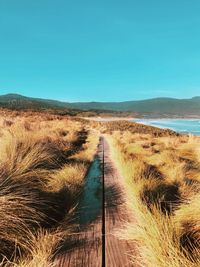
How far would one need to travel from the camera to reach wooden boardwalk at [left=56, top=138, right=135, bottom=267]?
2.52 meters

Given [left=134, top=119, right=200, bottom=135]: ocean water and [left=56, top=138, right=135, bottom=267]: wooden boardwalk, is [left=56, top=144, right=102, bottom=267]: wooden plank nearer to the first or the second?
[left=56, top=138, right=135, bottom=267]: wooden boardwalk

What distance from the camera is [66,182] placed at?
462 cm

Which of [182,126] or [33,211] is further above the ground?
[33,211]

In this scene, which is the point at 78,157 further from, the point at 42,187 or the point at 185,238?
the point at 185,238

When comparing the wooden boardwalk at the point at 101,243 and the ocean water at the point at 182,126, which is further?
the ocean water at the point at 182,126

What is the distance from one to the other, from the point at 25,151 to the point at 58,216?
2426 millimetres

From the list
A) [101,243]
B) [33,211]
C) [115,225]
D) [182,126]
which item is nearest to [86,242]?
[101,243]

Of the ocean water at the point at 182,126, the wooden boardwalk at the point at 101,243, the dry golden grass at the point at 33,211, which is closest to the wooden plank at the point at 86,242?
the wooden boardwalk at the point at 101,243

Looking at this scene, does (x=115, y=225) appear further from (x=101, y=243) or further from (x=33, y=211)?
(x=33, y=211)

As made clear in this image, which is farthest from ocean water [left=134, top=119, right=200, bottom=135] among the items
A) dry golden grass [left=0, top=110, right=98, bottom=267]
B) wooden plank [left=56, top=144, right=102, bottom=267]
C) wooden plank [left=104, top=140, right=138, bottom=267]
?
wooden plank [left=56, top=144, right=102, bottom=267]

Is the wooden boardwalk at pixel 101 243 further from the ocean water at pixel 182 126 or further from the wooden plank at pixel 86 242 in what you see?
the ocean water at pixel 182 126

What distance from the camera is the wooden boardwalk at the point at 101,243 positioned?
8.28ft

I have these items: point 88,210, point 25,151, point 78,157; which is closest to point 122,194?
point 88,210

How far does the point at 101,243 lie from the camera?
9.39ft
